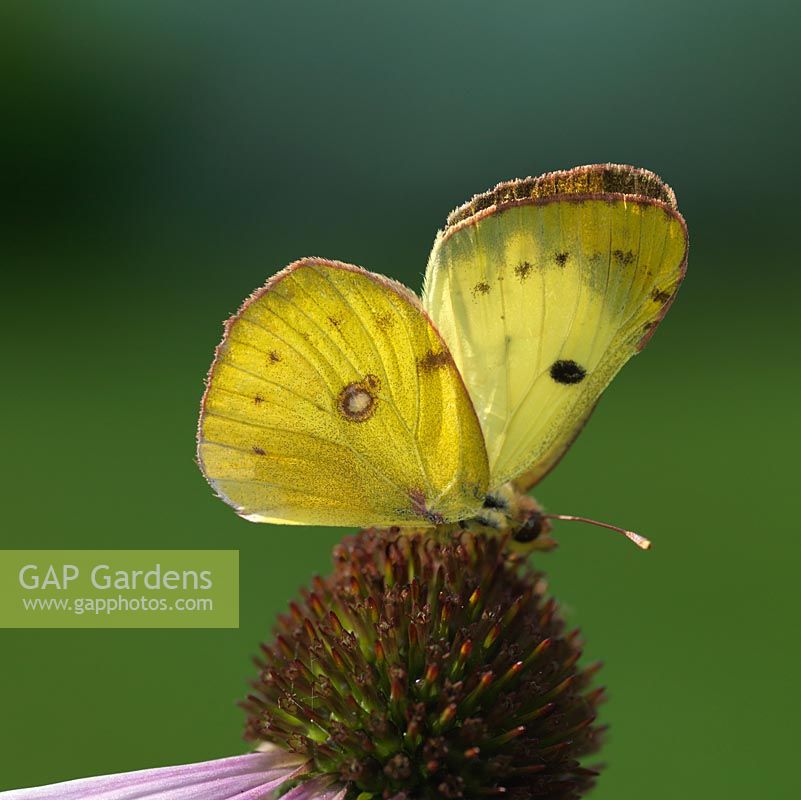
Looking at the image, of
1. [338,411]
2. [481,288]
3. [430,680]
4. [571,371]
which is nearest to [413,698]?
[430,680]

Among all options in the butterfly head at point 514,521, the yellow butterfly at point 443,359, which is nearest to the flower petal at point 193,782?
the yellow butterfly at point 443,359

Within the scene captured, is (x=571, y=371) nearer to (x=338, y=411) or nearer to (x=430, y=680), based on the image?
(x=338, y=411)

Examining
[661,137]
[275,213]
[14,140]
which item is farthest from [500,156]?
[14,140]

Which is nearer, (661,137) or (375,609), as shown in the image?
(375,609)

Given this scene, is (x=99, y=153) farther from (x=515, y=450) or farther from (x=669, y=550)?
(x=515, y=450)

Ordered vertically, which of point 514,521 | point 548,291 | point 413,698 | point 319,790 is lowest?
point 319,790

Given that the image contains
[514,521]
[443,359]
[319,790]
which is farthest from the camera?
[514,521]
